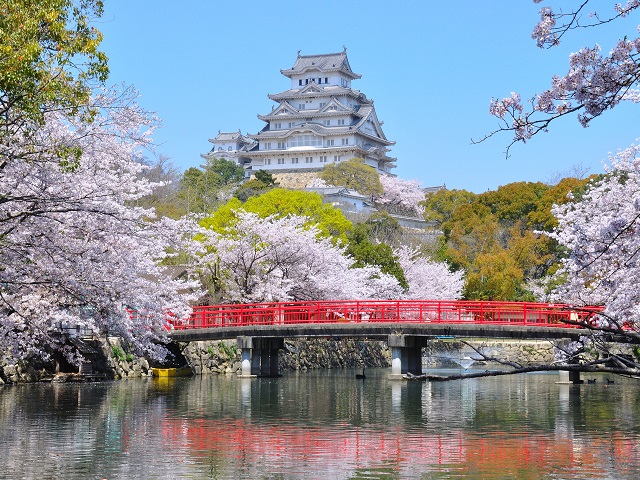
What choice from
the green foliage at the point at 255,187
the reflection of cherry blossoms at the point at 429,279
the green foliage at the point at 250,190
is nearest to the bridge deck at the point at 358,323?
the reflection of cherry blossoms at the point at 429,279

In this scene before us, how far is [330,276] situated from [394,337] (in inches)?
362

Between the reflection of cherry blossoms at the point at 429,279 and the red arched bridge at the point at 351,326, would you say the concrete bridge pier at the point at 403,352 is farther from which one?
the reflection of cherry blossoms at the point at 429,279

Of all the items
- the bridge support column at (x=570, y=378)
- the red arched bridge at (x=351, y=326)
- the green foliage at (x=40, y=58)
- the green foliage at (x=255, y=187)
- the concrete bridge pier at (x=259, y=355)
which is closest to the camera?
the green foliage at (x=40, y=58)

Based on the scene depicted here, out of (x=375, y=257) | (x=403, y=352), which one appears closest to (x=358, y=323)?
(x=403, y=352)

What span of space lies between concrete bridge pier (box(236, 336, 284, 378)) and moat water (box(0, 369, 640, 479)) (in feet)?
18.9

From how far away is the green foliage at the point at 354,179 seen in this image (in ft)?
301

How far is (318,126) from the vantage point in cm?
11125

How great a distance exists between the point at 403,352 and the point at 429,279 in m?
24.4

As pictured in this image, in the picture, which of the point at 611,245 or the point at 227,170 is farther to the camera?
the point at 227,170

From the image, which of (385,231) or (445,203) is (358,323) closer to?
(385,231)

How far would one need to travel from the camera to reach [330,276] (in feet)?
152

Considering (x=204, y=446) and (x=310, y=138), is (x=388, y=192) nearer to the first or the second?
(x=310, y=138)

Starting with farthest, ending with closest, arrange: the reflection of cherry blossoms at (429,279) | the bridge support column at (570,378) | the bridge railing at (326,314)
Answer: the reflection of cherry blossoms at (429,279) → the bridge railing at (326,314) → the bridge support column at (570,378)

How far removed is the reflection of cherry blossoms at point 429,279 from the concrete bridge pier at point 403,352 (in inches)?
852
